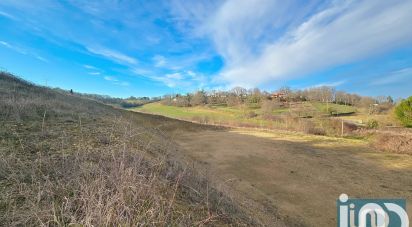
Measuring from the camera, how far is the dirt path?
846 centimetres

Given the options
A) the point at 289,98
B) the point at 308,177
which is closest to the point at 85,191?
the point at 308,177

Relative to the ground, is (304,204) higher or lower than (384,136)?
Answer: lower

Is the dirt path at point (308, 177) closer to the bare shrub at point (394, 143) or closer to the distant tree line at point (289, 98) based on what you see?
the bare shrub at point (394, 143)

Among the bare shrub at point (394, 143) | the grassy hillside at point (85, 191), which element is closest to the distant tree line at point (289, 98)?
the bare shrub at point (394, 143)

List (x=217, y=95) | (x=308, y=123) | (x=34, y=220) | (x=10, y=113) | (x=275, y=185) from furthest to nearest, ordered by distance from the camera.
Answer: (x=217, y=95), (x=308, y=123), (x=275, y=185), (x=10, y=113), (x=34, y=220)

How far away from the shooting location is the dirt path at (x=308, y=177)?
8.46 metres

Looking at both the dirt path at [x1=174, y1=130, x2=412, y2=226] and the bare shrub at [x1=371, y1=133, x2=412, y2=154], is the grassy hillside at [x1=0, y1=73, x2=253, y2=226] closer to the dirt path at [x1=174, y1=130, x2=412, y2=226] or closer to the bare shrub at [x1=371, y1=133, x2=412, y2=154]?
the dirt path at [x1=174, y1=130, x2=412, y2=226]

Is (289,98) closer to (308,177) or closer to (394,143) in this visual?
(394,143)

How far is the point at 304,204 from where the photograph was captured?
28.8ft

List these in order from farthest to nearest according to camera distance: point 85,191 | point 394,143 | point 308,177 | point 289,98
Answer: point 289,98 → point 394,143 → point 308,177 → point 85,191

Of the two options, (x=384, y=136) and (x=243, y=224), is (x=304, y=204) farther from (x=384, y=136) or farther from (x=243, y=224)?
(x=384, y=136)

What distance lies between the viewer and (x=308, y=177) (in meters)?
12.3

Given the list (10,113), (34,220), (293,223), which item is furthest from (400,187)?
(10,113)

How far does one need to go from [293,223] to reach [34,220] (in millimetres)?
6926
